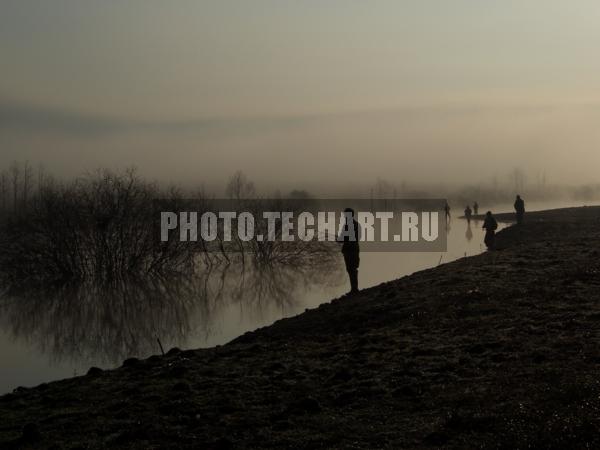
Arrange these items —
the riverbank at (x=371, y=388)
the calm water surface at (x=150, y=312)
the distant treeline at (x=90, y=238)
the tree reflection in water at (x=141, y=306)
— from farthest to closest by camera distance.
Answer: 1. the distant treeline at (x=90, y=238)
2. the tree reflection in water at (x=141, y=306)
3. the calm water surface at (x=150, y=312)
4. the riverbank at (x=371, y=388)

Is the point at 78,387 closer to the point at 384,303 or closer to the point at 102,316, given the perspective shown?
the point at 384,303

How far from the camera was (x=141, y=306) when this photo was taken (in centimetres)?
2728

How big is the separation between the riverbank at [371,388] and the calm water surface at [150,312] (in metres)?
4.81

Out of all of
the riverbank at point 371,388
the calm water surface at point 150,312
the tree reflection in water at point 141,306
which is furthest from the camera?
the tree reflection in water at point 141,306

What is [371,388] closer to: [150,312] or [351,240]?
[351,240]

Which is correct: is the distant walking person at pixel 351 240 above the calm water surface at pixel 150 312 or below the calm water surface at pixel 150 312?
above

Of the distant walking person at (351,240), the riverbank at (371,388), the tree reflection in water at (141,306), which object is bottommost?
the tree reflection in water at (141,306)

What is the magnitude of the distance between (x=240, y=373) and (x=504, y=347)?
3.93 meters

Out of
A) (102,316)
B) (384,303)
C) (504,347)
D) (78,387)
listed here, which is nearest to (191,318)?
(102,316)

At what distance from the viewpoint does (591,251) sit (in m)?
22.7

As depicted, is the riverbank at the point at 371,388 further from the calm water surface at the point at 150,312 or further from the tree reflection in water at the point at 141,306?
the tree reflection in water at the point at 141,306

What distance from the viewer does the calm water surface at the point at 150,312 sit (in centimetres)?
1812

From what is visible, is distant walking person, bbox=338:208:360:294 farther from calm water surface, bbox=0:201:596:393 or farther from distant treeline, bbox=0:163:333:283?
distant treeline, bbox=0:163:333:283

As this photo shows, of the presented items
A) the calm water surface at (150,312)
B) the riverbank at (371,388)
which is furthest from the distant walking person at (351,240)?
the calm water surface at (150,312)
